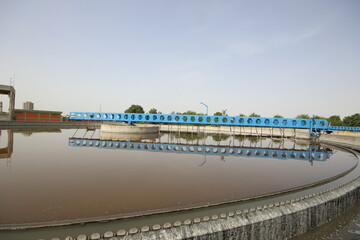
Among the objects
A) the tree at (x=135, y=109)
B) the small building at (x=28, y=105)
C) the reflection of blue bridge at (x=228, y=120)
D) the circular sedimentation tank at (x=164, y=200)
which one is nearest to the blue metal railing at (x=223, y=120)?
the reflection of blue bridge at (x=228, y=120)

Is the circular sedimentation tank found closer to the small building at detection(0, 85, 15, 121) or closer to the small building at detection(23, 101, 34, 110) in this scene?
the small building at detection(0, 85, 15, 121)

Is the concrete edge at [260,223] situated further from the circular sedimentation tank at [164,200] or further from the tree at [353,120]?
the tree at [353,120]

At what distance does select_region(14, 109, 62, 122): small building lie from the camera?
5341 centimetres

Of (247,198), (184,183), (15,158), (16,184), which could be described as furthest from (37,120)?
(247,198)

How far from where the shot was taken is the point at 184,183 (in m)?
11.5

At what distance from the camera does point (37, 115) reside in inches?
2243

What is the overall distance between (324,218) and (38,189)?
13204 mm

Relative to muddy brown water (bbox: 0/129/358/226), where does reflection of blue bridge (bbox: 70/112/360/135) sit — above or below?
above

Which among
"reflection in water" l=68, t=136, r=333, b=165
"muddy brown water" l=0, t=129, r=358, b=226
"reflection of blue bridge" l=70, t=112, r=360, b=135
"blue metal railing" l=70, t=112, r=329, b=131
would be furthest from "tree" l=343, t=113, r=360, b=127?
"muddy brown water" l=0, t=129, r=358, b=226

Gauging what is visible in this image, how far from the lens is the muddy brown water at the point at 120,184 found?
7.76 meters

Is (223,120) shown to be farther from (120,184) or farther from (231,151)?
(120,184)

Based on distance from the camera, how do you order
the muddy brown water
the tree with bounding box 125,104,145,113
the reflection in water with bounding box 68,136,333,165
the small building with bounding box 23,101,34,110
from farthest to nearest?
the tree with bounding box 125,104,145,113 → the small building with bounding box 23,101,34,110 → the reflection in water with bounding box 68,136,333,165 → the muddy brown water

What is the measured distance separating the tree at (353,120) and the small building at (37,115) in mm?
121019

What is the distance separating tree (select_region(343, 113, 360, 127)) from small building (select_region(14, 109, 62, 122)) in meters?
121
